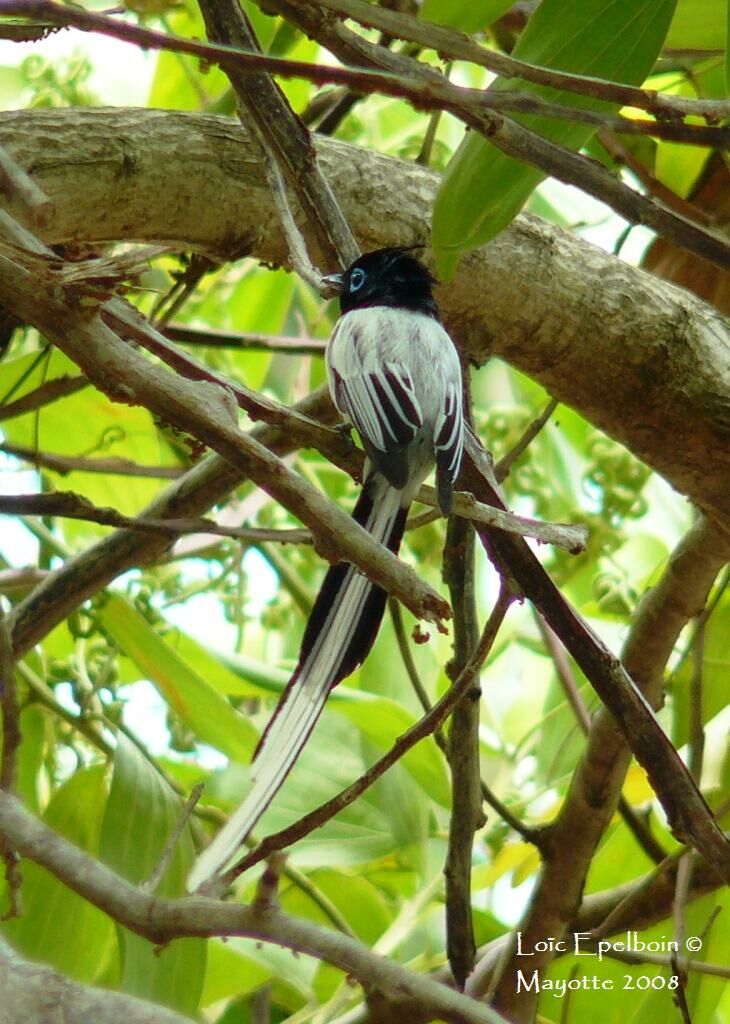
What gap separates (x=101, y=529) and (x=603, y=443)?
1.03 metres

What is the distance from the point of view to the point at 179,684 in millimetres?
1712

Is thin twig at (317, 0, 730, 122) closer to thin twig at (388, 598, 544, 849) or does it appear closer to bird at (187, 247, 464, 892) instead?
bird at (187, 247, 464, 892)

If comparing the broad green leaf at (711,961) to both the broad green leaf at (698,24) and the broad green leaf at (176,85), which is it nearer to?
the broad green leaf at (698,24)

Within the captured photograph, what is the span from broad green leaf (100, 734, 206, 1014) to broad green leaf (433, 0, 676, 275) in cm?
79

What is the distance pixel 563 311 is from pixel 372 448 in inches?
19.7

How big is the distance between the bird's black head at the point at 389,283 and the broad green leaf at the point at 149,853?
0.65 metres

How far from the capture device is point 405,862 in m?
1.93

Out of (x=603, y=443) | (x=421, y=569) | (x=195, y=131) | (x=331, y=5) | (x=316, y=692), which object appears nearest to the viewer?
(x=331, y=5)

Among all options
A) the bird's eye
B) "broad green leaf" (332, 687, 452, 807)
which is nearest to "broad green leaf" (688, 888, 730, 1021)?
"broad green leaf" (332, 687, 452, 807)

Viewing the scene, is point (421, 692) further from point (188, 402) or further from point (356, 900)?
A: point (188, 402)

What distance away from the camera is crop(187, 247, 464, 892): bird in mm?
1192

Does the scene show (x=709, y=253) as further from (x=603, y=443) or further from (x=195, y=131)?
(x=603, y=443)

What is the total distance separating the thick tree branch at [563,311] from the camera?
5.18ft

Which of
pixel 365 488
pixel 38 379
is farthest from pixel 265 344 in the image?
pixel 365 488
